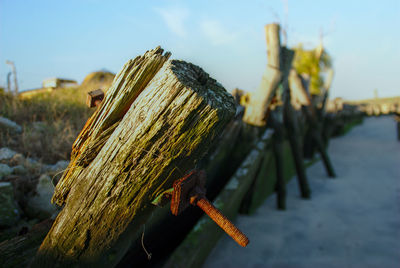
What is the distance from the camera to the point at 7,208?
84.7 inches

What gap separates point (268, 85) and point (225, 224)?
2.72 meters

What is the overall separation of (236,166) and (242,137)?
0.38m

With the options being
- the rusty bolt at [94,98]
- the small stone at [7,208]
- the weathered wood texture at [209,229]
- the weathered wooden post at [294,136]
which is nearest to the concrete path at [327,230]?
the weathered wooden post at [294,136]

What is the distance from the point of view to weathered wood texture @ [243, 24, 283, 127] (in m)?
3.57

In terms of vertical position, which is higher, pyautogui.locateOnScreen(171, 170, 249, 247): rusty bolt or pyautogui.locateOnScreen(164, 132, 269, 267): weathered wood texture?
pyautogui.locateOnScreen(171, 170, 249, 247): rusty bolt

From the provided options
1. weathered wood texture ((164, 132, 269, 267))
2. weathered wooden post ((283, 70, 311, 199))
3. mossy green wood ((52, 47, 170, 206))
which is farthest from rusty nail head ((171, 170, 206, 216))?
weathered wooden post ((283, 70, 311, 199))

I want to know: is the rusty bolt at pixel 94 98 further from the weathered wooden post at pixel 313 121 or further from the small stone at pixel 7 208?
the weathered wooden post at pixel 313 121

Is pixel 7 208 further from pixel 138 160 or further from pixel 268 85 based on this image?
pixel 268 85

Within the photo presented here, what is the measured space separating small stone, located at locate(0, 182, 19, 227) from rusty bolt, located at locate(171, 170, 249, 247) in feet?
5.58

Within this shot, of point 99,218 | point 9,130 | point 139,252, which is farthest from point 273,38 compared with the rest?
point 9,130

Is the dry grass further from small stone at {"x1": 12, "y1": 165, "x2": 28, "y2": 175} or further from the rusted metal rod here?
the rusted metal rod

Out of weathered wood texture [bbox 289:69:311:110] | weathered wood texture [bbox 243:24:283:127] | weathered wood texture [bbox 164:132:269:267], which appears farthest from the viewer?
weathered wood texture [bbox 289:69:311:110]

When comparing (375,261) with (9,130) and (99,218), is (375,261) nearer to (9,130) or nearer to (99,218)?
(99,218)

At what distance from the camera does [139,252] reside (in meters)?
1.90
